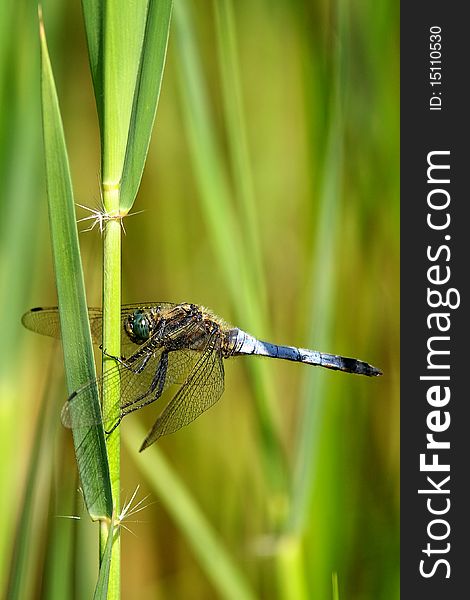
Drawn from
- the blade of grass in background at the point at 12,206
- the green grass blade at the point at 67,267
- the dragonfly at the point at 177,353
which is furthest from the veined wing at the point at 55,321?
the green grass blade at the point at 67,267

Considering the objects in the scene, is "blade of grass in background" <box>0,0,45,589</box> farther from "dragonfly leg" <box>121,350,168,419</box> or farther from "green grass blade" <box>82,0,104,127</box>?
"green grass blade" <box>82,0,104,127</box>

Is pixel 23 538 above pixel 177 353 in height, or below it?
below

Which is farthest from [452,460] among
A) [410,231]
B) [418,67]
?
[418,67]

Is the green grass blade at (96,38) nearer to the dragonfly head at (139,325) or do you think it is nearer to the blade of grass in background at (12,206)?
the blade of grass in background at (12,206)

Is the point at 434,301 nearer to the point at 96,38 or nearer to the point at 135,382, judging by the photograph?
the point at 135,382

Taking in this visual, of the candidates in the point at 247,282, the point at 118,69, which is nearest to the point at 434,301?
the point at 247,282

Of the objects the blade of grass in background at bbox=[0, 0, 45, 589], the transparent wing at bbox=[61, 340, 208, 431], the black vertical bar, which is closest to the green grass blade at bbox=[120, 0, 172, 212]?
the transparent wing at bbox=[61, 340, 208, 431]

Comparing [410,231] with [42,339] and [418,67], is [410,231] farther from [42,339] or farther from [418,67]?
[42,339]
